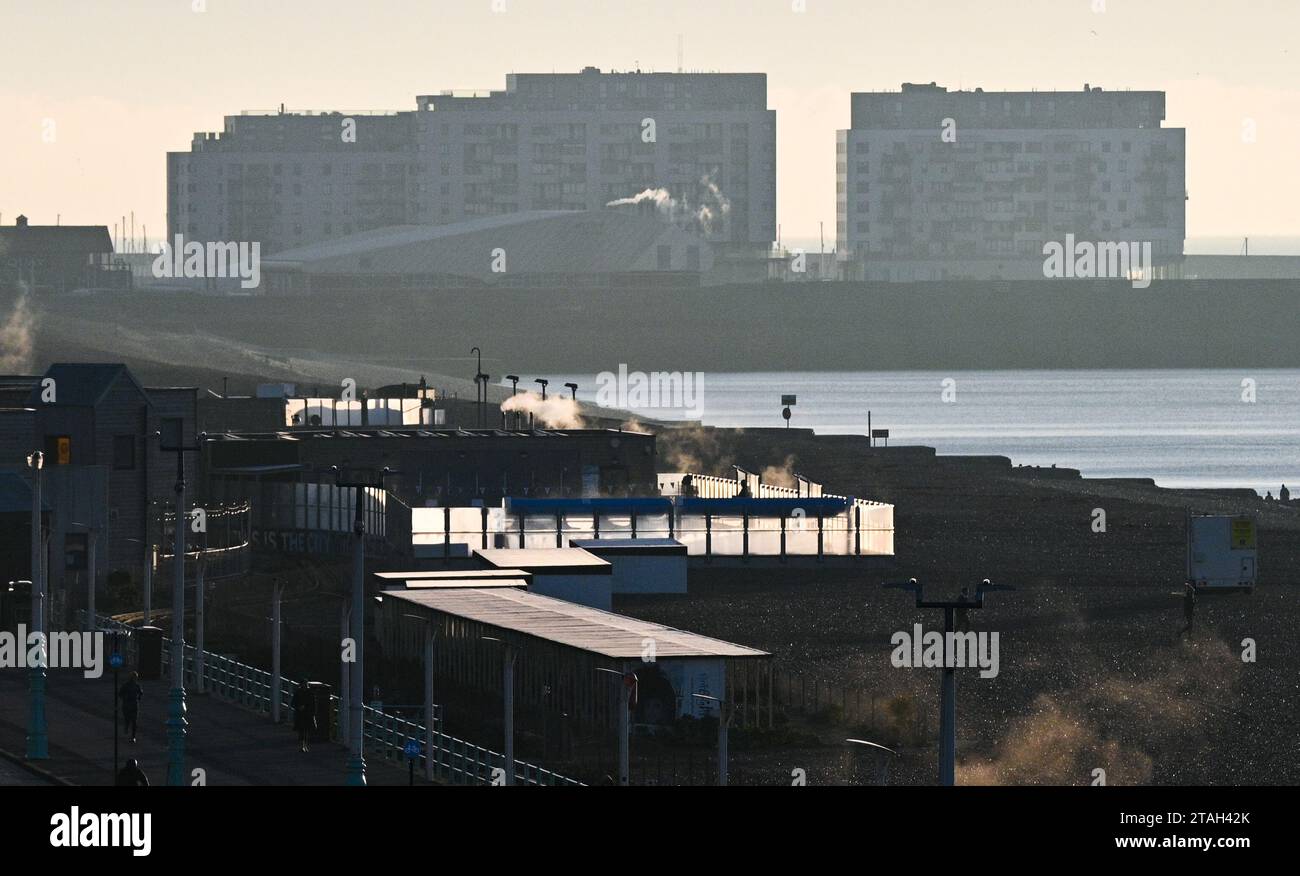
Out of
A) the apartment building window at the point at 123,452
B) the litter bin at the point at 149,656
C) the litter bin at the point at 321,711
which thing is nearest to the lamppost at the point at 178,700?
the litter bin at the point at 321,711

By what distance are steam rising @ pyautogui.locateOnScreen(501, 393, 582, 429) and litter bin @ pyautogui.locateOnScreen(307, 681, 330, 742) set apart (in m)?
79.1

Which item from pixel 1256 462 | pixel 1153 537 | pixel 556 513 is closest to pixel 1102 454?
pixel 1256 462

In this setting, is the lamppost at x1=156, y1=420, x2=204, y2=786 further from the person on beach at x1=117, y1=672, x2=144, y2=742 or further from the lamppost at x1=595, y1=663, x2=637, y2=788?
the lamppost at x1=595, y1=663, x2=637, y2=788

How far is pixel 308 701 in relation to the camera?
141 ft

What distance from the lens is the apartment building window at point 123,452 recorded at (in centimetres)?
7275

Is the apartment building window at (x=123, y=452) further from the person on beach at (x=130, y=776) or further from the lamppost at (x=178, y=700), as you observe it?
the person on beach at (x=130, y=776)

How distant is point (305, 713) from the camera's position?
141ft

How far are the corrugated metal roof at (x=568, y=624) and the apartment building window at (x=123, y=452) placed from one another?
19492 millimetres

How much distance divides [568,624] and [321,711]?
22.9ft

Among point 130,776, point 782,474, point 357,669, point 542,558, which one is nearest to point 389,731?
point 357,669

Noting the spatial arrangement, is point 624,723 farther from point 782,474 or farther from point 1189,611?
point 782,474

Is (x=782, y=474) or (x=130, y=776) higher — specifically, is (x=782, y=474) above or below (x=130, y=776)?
below
